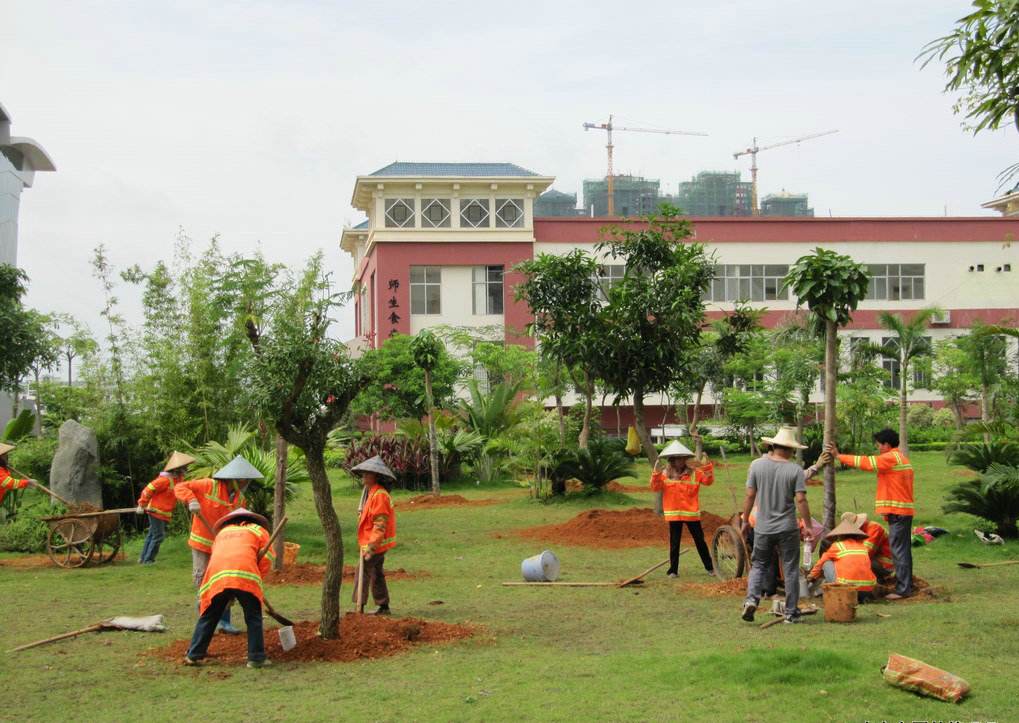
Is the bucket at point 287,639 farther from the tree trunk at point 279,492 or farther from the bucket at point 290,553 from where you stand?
the bucket at point 290,553

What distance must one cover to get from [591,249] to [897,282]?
572 inches

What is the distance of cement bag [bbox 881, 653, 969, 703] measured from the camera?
6.89 m

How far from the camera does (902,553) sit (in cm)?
1130

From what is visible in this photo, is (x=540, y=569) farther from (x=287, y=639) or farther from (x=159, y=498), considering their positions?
(x=159, y=498)

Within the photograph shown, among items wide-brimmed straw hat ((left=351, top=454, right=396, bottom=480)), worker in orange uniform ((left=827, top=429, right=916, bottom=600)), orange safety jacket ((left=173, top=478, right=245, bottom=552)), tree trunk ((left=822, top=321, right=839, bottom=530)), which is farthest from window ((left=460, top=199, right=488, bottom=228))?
wide-brimmed straw hat ((left=351, top=454, right=396, bottom=480))

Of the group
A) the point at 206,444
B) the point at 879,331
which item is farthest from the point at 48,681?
the point at 879,331

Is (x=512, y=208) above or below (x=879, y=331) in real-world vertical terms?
above

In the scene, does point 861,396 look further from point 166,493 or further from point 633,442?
point 166,493

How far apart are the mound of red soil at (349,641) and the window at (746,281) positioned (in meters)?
41.9

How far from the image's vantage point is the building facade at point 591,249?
49188 mm

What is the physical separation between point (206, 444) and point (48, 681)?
1046cm

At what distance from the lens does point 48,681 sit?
8.58 m

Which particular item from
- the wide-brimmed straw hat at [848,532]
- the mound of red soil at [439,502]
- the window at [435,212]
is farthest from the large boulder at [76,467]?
the window at [435,212]

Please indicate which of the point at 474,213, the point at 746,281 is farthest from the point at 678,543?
the point at 746,281
